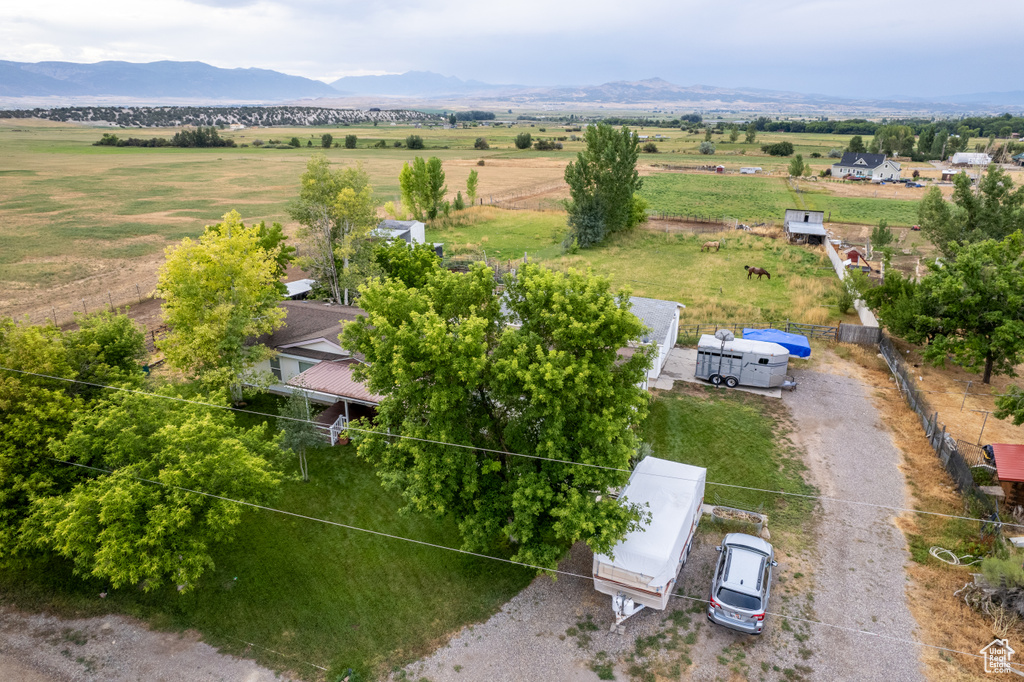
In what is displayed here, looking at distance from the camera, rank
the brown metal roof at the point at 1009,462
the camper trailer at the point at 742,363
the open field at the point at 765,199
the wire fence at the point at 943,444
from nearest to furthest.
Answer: the brown metal roof at the point at 1009,462, the wire fence at the point at 943,444, the camper trailer at the point at 742,363, the open field at the point at 765,199

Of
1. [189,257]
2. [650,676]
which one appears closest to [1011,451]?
[650,676]

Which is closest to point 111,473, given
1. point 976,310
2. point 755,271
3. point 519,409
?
point 519,409

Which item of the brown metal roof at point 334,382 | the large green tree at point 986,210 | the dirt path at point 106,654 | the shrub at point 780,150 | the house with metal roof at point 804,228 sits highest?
the shrub at point 780,150

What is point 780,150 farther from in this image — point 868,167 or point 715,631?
point 715,631

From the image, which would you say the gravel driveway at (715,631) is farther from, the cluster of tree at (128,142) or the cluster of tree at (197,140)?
the cluster of tree at (128,142)

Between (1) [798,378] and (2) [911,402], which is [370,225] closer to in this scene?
(1) [798,378]

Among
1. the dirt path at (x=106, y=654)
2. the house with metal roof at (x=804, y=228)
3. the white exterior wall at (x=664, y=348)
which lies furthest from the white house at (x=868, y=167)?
the dirt path at (x=106, y=654)

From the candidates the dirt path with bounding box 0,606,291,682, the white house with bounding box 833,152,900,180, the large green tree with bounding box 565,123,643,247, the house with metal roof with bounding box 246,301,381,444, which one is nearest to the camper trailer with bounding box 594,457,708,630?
the dirt path with bounding box 0,606,291,682
